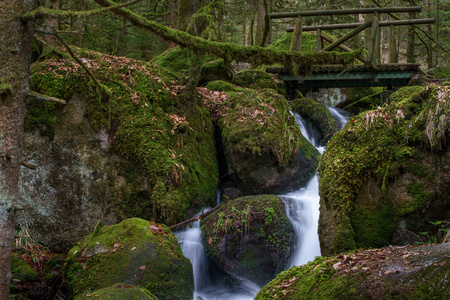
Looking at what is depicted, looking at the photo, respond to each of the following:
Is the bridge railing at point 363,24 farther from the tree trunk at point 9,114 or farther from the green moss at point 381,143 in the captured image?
the tree trunk at point 9,114

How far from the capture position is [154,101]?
766 cm

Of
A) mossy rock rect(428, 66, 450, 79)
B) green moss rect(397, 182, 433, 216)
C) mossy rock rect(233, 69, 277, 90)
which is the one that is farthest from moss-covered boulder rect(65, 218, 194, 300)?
mossy rock rect(428, 66, 450, 79)

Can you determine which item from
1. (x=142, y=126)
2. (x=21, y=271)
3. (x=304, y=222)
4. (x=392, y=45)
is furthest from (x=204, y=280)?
(x=392, y=45)

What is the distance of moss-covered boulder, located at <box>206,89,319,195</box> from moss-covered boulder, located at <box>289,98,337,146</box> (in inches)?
84.0

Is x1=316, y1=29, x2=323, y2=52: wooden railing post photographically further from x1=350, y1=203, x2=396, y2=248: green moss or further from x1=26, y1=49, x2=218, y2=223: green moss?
x1=350, y1=203, x2=396, y2=248: green moss

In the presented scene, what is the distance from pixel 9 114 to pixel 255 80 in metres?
9.01

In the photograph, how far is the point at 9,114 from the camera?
11.4ft

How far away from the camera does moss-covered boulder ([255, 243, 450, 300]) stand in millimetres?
1894

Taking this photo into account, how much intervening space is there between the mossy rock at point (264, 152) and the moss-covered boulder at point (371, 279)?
14.7 feet

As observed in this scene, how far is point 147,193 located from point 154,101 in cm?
210

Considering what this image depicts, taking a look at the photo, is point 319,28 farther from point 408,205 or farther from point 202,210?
point 408,205

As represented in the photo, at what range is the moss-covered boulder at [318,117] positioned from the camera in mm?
10523

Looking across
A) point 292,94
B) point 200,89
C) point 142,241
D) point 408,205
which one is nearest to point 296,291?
point 408,205

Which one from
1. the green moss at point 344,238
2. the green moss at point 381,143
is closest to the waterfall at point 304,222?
the green moss at point 381,143
